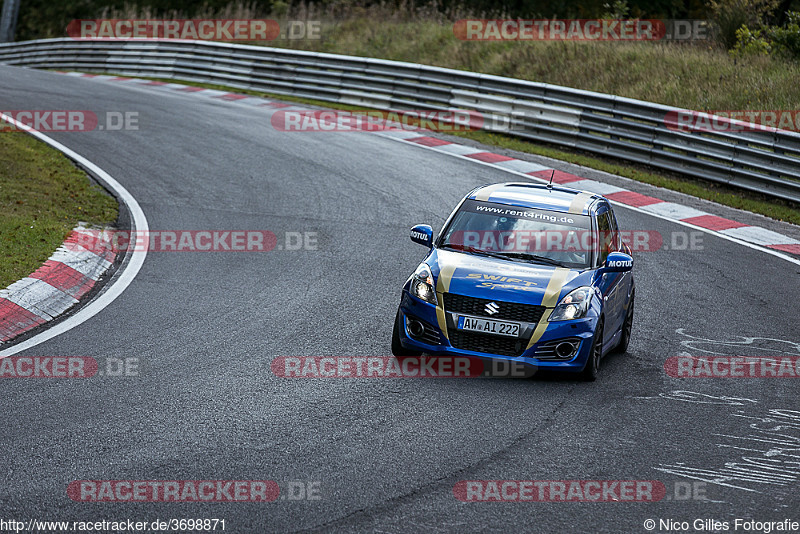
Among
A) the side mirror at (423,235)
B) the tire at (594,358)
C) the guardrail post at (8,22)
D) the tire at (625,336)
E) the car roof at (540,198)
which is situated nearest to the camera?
the tire at (594,358)

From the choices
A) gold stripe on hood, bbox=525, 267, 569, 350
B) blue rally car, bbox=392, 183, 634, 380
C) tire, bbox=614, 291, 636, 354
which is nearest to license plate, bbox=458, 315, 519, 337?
blue rally car, bbox=392, 183, 634, 380

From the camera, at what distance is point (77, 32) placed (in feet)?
157

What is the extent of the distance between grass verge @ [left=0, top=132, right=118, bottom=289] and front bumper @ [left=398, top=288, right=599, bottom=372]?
14.2ft

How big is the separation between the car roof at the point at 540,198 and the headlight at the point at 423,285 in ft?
4.30

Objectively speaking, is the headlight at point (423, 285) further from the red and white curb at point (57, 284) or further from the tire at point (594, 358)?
the red and white curb at point (57, 284)

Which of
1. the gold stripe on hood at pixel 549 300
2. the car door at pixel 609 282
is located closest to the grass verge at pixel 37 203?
the gold stripe on hood at pixel 549 300

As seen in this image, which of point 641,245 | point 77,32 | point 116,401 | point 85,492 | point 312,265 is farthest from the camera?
point 77,32

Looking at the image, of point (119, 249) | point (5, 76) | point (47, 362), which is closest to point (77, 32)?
point (5, 76)

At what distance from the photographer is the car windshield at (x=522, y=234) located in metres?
8.88

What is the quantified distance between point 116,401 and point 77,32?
147 ft

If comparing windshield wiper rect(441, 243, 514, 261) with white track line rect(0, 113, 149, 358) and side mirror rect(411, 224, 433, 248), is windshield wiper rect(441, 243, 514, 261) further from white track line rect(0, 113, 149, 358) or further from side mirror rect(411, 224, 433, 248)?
white track line rect(0, 113, 149, 358)

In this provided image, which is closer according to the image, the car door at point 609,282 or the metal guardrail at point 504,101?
the car door at point 609,282

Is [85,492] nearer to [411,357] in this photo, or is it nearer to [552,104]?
[411,357]

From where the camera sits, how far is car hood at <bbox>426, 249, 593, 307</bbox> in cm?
816
